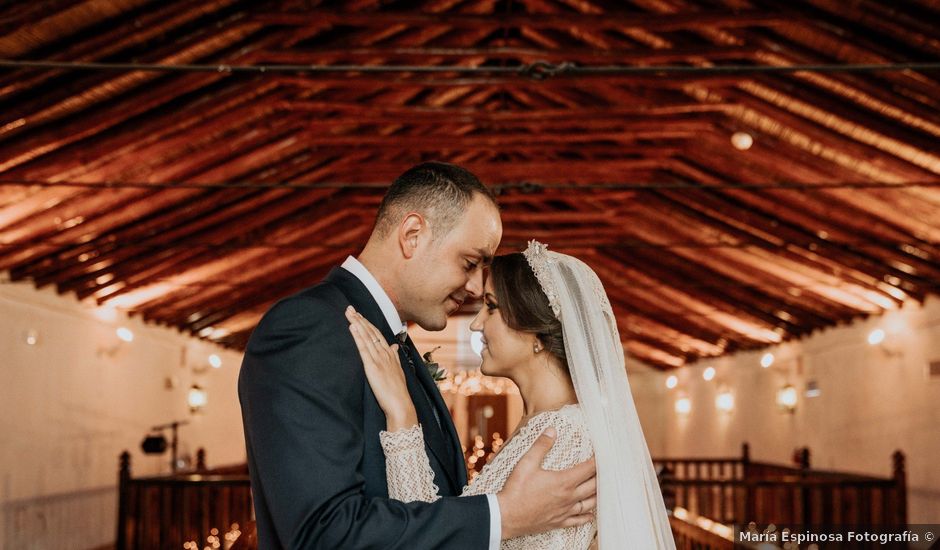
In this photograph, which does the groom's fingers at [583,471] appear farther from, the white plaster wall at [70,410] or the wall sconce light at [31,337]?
the wall sconce light at [31,337]

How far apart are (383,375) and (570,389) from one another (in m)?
1.01

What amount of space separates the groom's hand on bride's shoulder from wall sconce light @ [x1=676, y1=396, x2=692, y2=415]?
72.2ft

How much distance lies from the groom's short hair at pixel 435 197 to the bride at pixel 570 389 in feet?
2.13

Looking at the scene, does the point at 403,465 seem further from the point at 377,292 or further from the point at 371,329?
the point at 377,292

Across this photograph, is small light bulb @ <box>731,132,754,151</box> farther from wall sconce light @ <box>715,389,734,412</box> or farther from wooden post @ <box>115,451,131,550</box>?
wall sconce light @ <box>715,389,734,412</box>

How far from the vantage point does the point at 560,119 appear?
10422 millimetres

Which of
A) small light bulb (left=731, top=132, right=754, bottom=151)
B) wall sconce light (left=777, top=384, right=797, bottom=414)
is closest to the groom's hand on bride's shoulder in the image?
small light bulb (left=731, top=132, right=754, bottom=151)

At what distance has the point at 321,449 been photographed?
1.90m

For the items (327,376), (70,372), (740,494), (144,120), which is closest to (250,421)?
(327,376)

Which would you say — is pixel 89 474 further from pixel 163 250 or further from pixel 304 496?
pixel 304 496

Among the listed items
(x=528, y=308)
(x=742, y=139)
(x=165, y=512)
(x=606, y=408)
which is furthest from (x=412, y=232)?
(x=742, y=139)

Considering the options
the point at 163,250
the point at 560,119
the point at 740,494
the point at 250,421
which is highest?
the point at 560,119

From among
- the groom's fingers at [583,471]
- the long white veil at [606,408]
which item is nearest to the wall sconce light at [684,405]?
the long white veil at [606,408]

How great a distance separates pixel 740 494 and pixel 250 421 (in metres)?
15.2
